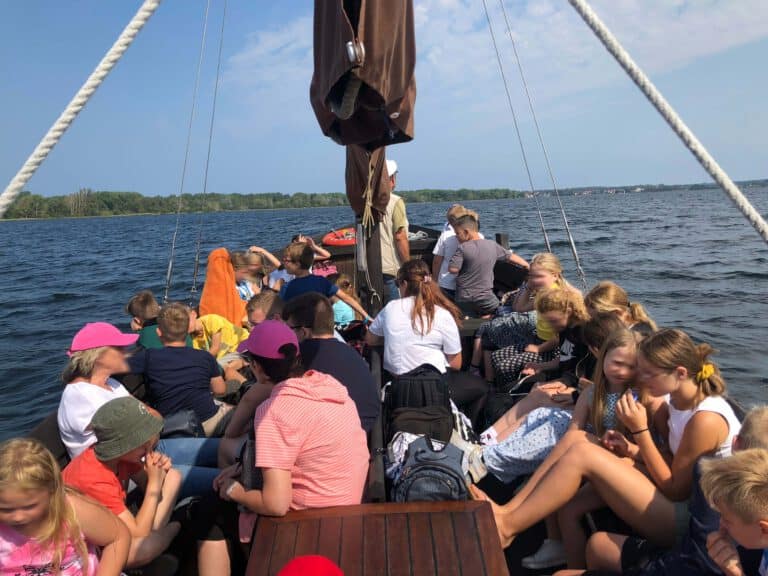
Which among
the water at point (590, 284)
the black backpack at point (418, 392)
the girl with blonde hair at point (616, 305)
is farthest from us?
the water at point (590, 284)

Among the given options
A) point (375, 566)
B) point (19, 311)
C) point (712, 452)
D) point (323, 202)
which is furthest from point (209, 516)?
point (323, 202)

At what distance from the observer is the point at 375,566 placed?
57.2 inches

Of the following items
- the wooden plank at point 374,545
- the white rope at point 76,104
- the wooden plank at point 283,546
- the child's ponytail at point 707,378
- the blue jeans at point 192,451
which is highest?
the white rope at point 76,104

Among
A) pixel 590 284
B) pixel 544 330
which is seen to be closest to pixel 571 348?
pixel 544 330

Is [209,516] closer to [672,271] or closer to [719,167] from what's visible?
[719,167]

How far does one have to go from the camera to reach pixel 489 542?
1518mm

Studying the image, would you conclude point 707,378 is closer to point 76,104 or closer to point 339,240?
point 76,104

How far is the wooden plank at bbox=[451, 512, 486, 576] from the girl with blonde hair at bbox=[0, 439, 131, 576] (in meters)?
1.01

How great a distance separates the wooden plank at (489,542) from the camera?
143 centimetres

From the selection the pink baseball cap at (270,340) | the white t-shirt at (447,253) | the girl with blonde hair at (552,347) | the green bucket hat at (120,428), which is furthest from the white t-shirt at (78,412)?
the white t-shirt at (447,253)

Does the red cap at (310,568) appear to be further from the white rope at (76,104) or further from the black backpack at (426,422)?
the black backpack at (426,422)

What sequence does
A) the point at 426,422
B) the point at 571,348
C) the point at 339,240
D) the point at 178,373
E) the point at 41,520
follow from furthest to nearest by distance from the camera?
the point at 339,240 → the point at 571,348 → the point at 178,373 → the point at 426,422 → the point at 41,520

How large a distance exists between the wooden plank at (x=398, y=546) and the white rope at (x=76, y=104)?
1292 mm

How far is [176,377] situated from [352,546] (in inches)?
64.7
